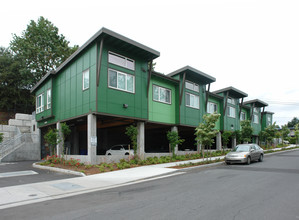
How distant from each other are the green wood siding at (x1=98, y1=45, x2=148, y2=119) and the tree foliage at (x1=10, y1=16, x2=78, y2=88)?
22.4 meters

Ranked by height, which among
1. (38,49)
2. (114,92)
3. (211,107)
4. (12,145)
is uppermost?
(38,49)

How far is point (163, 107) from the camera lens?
21.0 m

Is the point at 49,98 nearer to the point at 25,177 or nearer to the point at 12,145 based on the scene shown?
the point at 12,145

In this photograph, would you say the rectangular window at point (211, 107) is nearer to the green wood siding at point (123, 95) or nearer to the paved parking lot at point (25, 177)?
the green wood siding at point (123, 95)

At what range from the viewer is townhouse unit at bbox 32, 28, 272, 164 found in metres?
15.7

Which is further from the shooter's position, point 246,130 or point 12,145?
point 246,130

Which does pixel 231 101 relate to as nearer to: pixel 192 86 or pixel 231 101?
pixel 231 101

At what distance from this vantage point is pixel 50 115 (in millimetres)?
21781

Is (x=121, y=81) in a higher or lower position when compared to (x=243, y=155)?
higher

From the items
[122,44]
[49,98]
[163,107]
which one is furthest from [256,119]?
[49,98]

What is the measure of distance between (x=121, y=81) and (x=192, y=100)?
32.5ft

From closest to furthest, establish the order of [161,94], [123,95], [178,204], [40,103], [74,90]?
[178,204]
[123,95]
[74,90]
[161,94]
[40,103]

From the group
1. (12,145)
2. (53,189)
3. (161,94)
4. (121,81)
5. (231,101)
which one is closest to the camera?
(53,189)

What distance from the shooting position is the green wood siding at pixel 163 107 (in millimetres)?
19844
